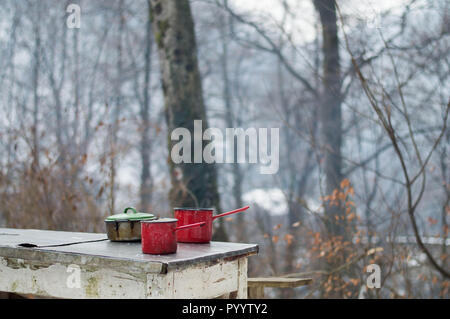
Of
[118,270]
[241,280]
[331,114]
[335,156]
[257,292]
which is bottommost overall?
[257,292]

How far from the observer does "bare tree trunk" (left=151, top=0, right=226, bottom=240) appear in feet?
Answer: 16.8

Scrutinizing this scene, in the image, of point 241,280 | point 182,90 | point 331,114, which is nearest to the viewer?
point 241,280

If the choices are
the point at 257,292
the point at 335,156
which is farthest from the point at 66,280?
the point at 335,156

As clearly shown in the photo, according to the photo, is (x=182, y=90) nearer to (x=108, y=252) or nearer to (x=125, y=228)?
(x=125, y=228)

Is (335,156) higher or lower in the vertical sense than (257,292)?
higher

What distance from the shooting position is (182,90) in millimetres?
5238

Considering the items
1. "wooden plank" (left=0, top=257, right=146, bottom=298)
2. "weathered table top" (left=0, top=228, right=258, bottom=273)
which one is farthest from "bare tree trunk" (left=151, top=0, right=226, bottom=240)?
"wooden plank" (left=0, top=257, right=146, bottom=298)

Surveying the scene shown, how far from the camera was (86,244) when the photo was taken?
2.14 metres

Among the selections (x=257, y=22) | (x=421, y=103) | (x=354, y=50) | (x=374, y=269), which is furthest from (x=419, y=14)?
(x=257, y=22)

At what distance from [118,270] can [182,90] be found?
3.61 m

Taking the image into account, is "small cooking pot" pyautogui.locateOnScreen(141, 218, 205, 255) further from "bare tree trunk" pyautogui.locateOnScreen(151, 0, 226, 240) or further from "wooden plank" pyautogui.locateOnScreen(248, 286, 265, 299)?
"bare tree trunk" pyautogui.locateOnScreen(151, 0, 226, 240)

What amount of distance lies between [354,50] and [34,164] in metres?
3.09

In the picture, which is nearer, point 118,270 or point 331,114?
point 118,270

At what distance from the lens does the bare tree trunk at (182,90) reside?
16.8 ft
